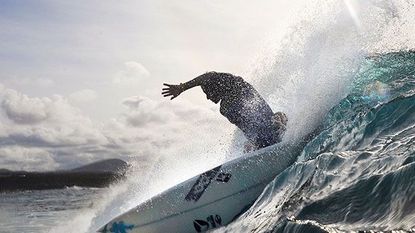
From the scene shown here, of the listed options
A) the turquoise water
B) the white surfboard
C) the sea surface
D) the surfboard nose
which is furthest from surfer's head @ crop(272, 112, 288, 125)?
the surfboard nose

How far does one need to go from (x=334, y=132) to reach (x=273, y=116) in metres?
2.27

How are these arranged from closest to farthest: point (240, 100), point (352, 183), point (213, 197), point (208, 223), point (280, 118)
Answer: point (352, 183) → point (208, 223) → point (213, 197) → point (280, 118) → point (240, 100)

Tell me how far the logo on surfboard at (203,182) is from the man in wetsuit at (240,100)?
2.05 meters

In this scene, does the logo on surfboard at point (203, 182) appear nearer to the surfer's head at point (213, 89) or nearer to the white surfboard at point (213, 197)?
the white surfboard at point (213, 197)

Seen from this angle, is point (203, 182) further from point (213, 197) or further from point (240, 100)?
point (240, 100)

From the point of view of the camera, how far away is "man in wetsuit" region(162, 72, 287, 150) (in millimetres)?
10555

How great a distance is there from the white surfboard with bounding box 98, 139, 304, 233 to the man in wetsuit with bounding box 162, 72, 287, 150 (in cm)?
165

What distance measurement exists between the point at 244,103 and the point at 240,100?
4.4 inches

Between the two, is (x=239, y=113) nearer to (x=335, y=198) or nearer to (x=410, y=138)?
(x=410, y=138)

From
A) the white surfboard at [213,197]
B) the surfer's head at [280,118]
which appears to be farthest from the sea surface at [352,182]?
the surfer's head at [280,118]

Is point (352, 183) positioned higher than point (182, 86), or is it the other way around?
point (182, 86)

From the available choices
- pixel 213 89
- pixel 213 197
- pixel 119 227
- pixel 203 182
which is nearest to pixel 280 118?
pixel 213 89

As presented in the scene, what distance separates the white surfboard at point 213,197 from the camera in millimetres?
8430

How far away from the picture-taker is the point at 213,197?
28.0 ft
